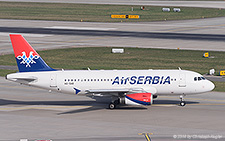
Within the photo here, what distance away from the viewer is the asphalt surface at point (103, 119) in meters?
44.3

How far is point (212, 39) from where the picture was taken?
365 ft

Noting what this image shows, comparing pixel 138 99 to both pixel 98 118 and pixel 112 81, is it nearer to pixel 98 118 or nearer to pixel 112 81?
pixel 112 81

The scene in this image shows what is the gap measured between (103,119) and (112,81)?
6549mm

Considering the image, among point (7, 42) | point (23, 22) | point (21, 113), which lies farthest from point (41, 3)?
point (21, 113)

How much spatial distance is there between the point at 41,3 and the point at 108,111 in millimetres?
148575

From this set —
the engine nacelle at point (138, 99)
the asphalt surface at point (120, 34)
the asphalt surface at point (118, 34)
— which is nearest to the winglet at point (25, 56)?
the engine nacelle at point (138, 99)

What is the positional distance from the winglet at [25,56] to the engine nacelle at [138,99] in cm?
1106

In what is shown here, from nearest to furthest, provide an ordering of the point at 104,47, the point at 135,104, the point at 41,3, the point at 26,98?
the point at 135,104 → the point at 26,98 → the point at 104,47 → the point at 41,3

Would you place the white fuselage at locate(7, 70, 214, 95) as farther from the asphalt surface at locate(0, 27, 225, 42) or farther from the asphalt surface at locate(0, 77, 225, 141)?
the asphalt surface at locate(0, 27, 225, 42)

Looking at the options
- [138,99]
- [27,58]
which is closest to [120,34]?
[27,58]

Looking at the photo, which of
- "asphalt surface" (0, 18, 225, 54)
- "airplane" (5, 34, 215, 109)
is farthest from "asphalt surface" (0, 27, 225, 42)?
"airplane" (5, 34, 215, 109)

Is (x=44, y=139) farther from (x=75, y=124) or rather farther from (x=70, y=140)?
(x=75, y=124)

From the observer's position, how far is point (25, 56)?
56875mm

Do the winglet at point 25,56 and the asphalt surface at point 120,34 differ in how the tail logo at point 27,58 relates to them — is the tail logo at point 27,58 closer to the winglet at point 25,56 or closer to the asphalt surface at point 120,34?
the winglet at point 25,56
